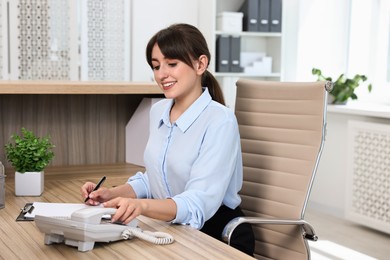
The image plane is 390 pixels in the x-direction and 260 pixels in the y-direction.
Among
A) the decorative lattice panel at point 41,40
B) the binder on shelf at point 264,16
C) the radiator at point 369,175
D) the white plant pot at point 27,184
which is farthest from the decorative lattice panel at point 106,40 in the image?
the white plant pot at point 27,184

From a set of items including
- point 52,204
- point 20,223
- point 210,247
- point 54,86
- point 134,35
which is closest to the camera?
point 210,247

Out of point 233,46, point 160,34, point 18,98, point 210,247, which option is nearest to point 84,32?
point 233,46

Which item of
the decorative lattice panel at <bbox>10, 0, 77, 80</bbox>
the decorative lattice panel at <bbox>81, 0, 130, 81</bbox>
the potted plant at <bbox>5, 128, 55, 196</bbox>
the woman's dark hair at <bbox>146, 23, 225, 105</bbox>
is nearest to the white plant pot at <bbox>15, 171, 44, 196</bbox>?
the potted plant at <bbox>5, 128, 55, 196</bbox>

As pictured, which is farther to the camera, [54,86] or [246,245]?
[54,86]

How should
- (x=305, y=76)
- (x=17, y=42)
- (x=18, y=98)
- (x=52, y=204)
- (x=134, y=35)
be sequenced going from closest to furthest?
(x=52, y=204)
(x=18, y=98)
(x=17, y=42)
(x=134, y=35)
(x=305, y=76)

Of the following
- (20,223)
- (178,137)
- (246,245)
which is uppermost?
(178,137)

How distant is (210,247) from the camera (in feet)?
4.79

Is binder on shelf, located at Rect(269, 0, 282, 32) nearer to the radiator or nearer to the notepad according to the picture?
the radiator

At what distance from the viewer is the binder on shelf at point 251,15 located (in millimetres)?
5141

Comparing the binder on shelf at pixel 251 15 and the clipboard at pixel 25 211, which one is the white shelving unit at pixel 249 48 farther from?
the clipboard at pixel 25 211

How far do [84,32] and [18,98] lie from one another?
2.41 meters

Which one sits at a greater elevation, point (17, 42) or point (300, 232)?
point (17, 42)

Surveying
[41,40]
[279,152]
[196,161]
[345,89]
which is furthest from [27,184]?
[345,89]

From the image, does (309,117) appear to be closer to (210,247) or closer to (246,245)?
(246,245)
